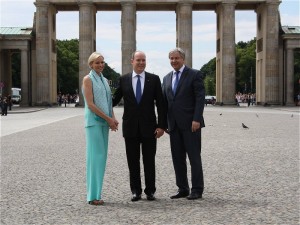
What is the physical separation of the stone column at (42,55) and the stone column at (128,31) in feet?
30.2

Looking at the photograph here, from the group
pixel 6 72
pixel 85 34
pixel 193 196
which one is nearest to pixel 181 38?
pixel 85 34

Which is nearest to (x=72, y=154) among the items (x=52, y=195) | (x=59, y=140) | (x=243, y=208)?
(x=59, y=140)

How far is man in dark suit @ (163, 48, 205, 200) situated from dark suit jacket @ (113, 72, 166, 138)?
38cm

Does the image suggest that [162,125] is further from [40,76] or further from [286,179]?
[40,76]

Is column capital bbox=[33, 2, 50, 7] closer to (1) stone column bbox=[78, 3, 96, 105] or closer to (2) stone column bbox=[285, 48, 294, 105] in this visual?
(1) stone column bbox=[78, 3, 96, 105]

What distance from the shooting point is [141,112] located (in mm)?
9656

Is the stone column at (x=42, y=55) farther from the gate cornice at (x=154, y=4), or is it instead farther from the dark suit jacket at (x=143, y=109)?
the dark suit jacket at (x=143, y=109)

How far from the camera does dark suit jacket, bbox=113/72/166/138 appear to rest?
966 centimetres

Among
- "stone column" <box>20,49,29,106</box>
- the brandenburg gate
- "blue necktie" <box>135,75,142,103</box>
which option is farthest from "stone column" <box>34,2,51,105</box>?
"blue necktie" <box>135,75,142,103</box>

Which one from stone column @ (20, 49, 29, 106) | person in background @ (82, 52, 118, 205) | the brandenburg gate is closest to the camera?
person in background @ (82, 52, 118, 205)

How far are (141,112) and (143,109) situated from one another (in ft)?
0.19

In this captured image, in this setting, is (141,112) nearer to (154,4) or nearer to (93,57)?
(93,57)

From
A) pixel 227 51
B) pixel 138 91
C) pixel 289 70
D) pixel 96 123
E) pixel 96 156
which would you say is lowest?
pixel 96 156

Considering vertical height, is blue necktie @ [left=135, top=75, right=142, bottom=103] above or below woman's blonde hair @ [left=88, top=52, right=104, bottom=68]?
below
